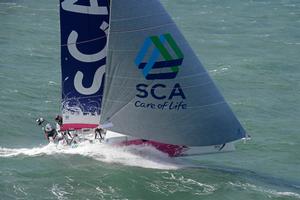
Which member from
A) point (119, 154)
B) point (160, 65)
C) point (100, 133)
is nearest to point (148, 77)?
point (160, 65)

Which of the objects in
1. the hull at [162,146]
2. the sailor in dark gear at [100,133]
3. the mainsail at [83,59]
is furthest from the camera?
the sailor in dark gear at [100,133]

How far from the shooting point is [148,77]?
3703 cm

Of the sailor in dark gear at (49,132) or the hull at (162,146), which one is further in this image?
the sailor in dark gear at (49,132)

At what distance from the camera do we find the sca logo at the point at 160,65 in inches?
1432

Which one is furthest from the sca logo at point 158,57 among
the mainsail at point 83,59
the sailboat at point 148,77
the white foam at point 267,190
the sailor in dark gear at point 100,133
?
the white foam at point 267,190

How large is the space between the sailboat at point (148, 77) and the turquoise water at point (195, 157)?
6.39 ft

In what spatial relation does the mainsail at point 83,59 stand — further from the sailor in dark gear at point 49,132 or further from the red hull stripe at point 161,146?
the red hull stripe at point 161,146

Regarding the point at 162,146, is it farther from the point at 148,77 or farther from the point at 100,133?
the point at 148,77

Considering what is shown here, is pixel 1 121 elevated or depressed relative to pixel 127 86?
depressed

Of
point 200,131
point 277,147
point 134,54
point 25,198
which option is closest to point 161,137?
point 200,131

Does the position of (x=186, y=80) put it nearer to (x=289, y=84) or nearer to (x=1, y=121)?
(x=1, y=121)

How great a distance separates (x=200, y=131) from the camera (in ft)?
123

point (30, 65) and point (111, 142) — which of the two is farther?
point (30, 65)

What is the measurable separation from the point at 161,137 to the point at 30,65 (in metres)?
27.2
